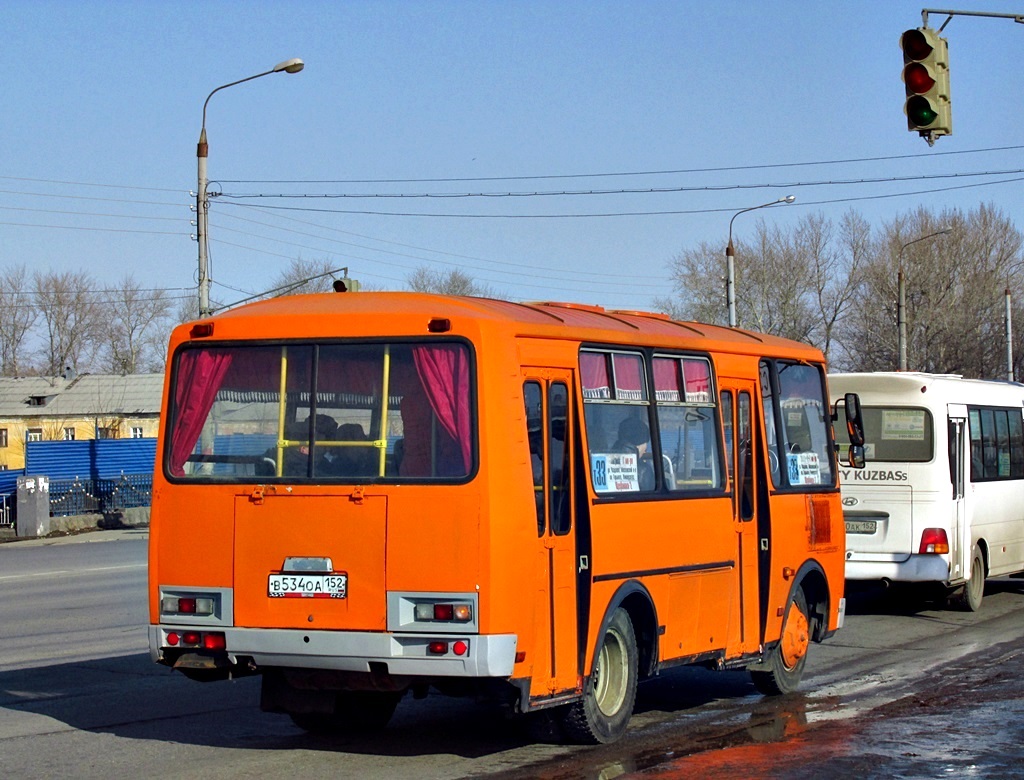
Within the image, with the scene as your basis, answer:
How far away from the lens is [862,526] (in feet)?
54.5

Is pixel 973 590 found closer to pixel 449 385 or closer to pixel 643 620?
pixel 643 620

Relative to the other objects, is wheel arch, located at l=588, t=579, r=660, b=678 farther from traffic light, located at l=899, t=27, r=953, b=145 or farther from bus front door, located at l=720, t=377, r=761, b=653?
traffic light, located at l=899, t=27, r=953, b=145

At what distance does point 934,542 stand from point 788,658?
5795mm

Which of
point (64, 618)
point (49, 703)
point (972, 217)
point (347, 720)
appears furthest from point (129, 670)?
point (972, 217)

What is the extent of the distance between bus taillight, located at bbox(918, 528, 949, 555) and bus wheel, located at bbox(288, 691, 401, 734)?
871cm

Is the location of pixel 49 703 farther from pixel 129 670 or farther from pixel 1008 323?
pixel 1008 323

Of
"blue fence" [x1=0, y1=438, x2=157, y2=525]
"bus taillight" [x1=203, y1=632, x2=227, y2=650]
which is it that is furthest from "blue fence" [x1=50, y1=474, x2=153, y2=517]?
"bus taillight" [x1=203, y1=632, x2=227, y2=650]

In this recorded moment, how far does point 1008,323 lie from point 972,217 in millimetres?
11330

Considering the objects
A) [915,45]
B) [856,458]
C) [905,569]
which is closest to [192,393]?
[856,458]

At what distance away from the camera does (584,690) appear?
333 inches

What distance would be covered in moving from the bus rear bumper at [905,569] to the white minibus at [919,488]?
11 mm

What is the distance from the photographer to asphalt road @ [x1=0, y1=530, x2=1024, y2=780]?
324 inches

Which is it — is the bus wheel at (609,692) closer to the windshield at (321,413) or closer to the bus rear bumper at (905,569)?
the windshield at (321,413)

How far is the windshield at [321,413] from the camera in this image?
795 centimetres
